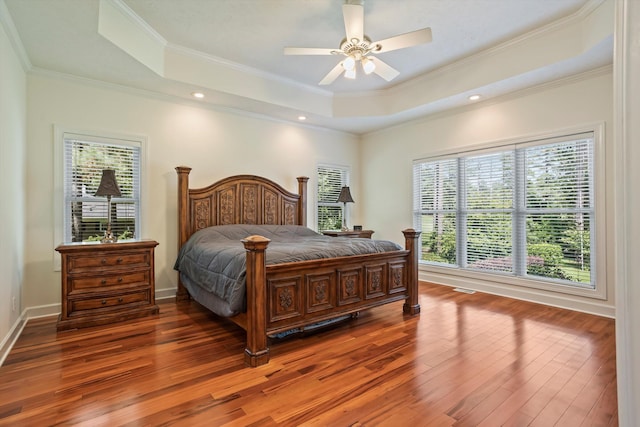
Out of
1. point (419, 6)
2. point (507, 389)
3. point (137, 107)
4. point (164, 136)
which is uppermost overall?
point (419, 6)

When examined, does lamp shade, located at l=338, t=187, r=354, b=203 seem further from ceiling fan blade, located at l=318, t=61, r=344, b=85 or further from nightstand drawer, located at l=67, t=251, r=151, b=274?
nightstand drawer, located at l=67, t=251, r=151, b=274

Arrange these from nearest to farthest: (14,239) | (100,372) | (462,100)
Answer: (100,372), (14,239), (462,100)

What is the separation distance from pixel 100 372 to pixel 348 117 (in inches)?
178

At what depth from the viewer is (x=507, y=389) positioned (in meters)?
2.12

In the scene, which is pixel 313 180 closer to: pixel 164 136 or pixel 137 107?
pixel 164 136

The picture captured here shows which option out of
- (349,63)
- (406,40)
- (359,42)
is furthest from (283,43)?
(406,40)

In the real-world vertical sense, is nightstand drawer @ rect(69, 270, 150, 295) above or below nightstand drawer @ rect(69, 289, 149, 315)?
above

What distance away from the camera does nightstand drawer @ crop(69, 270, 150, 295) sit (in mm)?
3229

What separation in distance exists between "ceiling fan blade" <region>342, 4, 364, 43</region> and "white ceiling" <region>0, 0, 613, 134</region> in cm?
42

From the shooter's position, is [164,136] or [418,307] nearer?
[418,307]

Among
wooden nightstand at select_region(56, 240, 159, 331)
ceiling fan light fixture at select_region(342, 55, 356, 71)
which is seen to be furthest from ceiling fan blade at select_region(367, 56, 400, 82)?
wooden nightstand at select_region(56, 240, 159, 331)

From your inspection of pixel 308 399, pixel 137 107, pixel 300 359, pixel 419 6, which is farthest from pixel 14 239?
pixel 419 6

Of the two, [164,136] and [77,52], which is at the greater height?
[77,52]

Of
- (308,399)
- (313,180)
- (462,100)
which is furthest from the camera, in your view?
(313,180)
